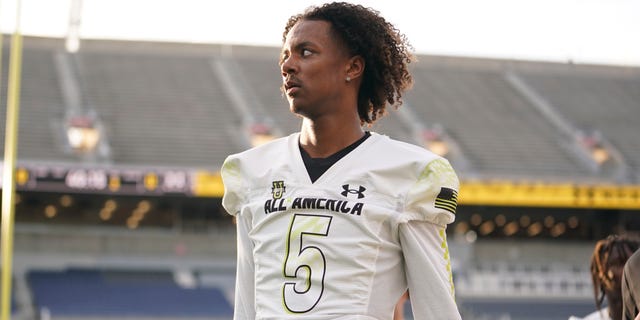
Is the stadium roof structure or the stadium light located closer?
the stadium light

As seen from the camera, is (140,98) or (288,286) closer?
(288,286)

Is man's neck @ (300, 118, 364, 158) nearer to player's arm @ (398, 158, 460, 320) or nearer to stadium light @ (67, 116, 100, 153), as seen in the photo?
player's arm @ (398, 158, 460, 320)

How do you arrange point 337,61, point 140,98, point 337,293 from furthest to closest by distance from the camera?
point 140,98
point 337,61
point 337,293

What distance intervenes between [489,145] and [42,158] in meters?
11.1

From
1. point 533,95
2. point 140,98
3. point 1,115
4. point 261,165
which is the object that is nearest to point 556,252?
point 533,95

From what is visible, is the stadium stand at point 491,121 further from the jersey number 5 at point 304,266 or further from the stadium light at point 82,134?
the jersey number 5 at point 304,266

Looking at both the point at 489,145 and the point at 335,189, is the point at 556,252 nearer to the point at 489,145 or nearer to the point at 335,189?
the point at 489,145

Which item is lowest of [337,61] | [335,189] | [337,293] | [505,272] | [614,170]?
[337,293]

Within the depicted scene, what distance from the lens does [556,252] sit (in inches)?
1136

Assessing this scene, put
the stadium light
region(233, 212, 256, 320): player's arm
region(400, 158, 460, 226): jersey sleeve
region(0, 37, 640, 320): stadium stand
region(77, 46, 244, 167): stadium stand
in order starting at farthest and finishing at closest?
region(77, 46, 244, 167): stadium stand < the stadium light < region(0, 37, 640, 320): stadium stand < region(233, 212, 256, 320): player's arm < region(400, 158, 460, 226): jersey sleeve

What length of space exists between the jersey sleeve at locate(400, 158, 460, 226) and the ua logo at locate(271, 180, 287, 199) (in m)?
0.29

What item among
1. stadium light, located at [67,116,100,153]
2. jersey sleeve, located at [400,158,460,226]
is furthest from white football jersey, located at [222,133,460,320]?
stadium light, located at [67,116,100,153]

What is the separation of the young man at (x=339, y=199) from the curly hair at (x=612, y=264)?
173 centimetres

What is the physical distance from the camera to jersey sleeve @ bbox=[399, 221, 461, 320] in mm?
2408
